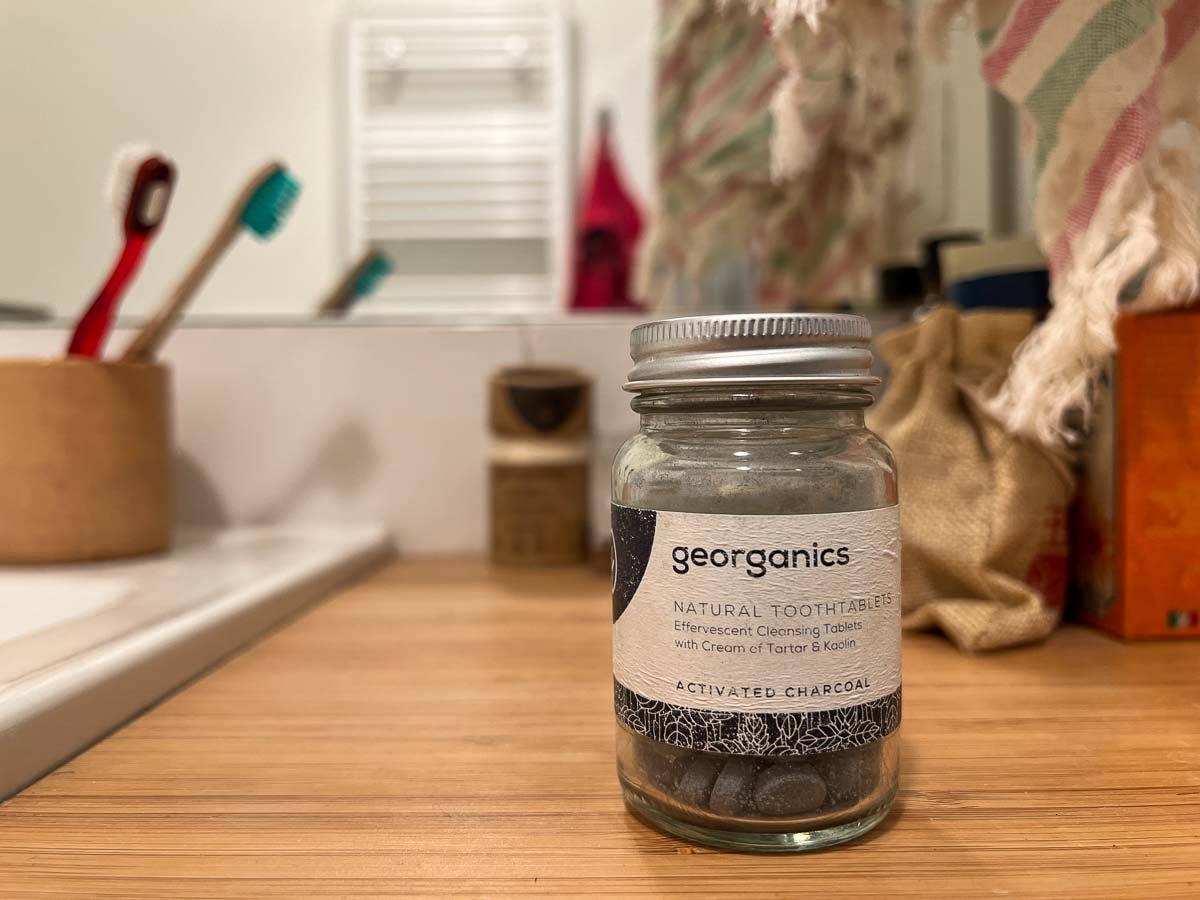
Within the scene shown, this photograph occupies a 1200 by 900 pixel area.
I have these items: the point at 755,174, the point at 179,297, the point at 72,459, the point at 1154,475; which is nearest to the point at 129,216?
the point at 179,297

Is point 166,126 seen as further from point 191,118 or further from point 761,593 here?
point 761,593

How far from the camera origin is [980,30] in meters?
0.44

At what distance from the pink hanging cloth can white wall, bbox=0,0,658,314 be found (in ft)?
0.13

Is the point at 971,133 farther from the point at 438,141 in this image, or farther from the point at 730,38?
the point at 438,141

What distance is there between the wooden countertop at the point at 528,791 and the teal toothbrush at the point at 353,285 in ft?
1.57

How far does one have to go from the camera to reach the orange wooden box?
0.44 m

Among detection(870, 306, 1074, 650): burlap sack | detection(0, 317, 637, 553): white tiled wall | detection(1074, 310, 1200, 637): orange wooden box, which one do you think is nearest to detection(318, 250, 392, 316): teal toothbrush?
detection(0, 317, 637, 553): white tiled wall

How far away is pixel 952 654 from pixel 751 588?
0.92 ft

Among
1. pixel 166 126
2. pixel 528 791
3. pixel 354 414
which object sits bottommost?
pixel 528 791

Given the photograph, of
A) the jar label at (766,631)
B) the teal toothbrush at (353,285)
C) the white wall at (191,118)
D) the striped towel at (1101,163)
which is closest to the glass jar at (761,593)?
the jar label at (766,631)

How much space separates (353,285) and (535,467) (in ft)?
1.03

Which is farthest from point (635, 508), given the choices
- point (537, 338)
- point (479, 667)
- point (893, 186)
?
point (893, 186)

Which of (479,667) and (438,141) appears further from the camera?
(438,141)

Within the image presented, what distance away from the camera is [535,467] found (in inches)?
27.7
